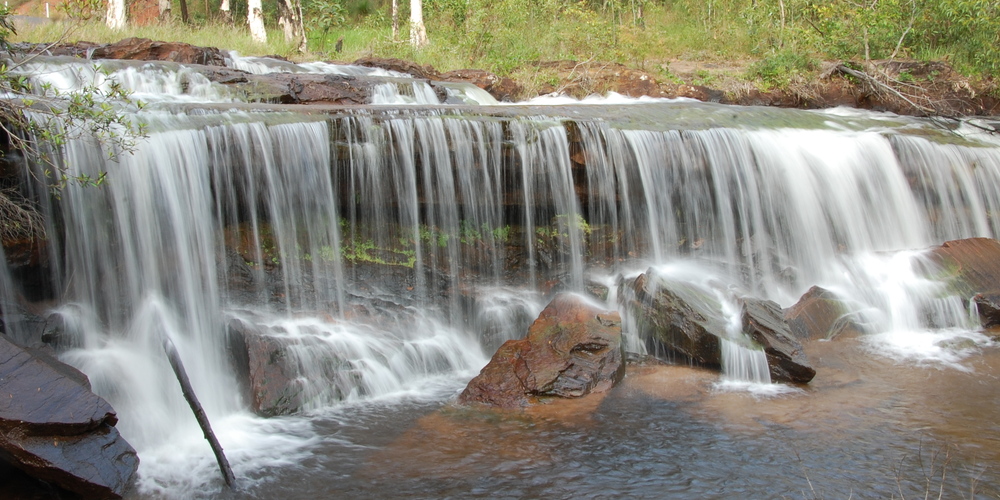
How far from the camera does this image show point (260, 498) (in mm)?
4836

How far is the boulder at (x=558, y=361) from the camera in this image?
6461 millimetres

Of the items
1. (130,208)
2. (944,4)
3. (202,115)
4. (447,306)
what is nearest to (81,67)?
(202,115)

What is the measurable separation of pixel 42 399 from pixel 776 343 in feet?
19.2

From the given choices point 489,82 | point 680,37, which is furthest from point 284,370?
point 680,37

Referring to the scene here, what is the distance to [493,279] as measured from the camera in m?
8.70

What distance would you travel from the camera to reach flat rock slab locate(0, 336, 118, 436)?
4660mm

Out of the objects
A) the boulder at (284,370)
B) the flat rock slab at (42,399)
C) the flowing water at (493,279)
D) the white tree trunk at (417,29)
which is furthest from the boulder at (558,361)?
the white tree trunk at (417,29)

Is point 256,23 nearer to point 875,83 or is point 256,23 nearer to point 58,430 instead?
point 875,83

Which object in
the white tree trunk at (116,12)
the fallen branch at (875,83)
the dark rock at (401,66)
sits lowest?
the fallen branch at (875,83)

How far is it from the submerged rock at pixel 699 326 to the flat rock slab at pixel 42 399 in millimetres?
4848

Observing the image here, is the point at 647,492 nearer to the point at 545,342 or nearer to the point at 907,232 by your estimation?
the point at 545,342

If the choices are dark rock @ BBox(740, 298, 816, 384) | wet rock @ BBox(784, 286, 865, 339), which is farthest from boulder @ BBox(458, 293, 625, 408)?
wet rock @ BBox(784, 286, 865, 339)

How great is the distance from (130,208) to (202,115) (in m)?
1.33

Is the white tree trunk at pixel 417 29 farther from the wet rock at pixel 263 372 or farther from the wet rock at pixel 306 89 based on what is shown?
the wet rock at pixel 263 372
